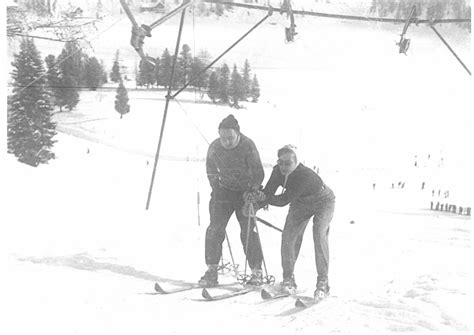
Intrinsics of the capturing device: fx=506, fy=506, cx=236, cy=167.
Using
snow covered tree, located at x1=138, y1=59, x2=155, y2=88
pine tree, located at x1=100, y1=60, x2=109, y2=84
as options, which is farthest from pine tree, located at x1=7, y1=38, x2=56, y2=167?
snow covered tree, located at x1=138, y1=59, x2=155, y2=88

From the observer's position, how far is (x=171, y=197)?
17.7 ft

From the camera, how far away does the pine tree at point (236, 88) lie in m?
4.99

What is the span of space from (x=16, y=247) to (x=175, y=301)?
71.7 inches

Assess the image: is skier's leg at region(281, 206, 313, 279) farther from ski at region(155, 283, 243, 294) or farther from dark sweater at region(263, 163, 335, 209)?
ski at region(155, 283, 243, 294)

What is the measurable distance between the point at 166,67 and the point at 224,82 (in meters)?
0.60

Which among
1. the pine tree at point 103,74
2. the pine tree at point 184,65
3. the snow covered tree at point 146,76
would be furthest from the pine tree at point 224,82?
the pine tree at point 103,74

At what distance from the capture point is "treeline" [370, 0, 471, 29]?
4.70m

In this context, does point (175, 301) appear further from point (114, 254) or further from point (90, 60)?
point (90, 60)

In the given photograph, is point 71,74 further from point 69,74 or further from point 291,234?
point 291,234

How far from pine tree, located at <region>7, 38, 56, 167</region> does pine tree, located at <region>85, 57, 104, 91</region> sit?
426mm

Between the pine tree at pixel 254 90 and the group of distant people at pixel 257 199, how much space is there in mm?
842

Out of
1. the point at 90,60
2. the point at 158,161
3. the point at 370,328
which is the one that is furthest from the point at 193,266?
the point at 90,60

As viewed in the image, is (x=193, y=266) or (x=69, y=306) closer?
(x=69, y=306)

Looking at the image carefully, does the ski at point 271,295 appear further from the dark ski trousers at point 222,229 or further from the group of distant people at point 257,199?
the dark ski trousers at point 222,229
